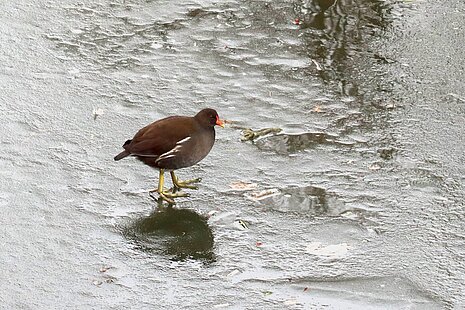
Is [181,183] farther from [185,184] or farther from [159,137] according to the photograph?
[159,137]

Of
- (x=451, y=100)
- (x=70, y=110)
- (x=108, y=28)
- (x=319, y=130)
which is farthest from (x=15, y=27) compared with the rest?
(x=451, y=100)

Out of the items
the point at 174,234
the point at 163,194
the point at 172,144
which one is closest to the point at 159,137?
the point at 172,144

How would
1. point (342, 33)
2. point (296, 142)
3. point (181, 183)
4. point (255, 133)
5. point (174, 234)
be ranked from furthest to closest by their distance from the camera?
Result: point (342, 33) < point (255, 133) < point (296, 142) < point (181, 183) < point (174, 234)

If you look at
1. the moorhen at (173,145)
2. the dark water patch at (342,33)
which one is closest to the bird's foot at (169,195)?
the moorhen at (173,145)

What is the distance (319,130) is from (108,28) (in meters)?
2.98

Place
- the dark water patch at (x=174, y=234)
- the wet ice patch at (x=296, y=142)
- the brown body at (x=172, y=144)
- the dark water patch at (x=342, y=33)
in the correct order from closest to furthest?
the dark water patch at (x=174, y=234) → the brown body at (x=172, y=144) → the wet ice patch at (x=296, y=142) → the dark water patch at (x=342, y=33)

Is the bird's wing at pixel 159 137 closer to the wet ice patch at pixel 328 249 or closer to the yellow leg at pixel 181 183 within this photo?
the yellow leg at pixel 181 183

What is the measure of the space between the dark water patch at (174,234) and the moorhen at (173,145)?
7.3 inches

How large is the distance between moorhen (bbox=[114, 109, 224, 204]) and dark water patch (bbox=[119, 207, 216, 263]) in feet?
0.61

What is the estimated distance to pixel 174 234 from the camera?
7051 millimetres

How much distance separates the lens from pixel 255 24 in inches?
410

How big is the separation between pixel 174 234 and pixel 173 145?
706 mm

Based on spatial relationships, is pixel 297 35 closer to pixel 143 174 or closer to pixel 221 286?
pixel 143 174

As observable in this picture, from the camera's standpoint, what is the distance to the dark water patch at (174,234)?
22.4 feet
